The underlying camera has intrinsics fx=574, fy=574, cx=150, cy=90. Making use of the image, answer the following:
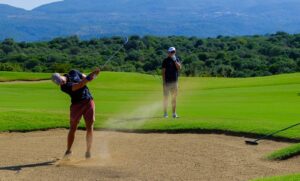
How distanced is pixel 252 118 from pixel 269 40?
96816 mm

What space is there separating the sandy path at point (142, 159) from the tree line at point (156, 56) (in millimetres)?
Result: 42490

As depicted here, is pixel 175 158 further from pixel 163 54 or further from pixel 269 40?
pixel 269 40

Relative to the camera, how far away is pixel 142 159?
46.1 feet

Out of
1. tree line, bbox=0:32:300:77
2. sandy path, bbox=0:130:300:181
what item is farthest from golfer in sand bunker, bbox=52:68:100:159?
tree line, bbox=0:32:300:77

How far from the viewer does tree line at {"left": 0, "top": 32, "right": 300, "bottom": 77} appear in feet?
239

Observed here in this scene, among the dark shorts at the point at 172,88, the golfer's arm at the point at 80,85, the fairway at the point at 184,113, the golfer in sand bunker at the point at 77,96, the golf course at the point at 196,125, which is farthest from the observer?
the dark shorts at the point at 172,88

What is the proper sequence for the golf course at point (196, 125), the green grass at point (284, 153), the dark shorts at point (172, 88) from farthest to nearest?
the dark shorts at point (172, 88), the golf course at point (196, 125), the green grass at point (284, 153)

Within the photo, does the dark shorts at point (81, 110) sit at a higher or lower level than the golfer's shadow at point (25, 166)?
higher

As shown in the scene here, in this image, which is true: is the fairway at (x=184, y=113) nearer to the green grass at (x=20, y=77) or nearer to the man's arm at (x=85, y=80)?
the man's arm at (x=85, y=80)

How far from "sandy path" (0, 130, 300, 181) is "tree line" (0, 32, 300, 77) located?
42.5 meters

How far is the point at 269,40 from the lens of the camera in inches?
4464

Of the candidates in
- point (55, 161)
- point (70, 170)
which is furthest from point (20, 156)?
point (70, 170)

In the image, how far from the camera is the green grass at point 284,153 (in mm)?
13797

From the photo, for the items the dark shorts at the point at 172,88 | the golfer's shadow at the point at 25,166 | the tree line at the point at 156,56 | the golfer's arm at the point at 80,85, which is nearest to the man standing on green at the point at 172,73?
the dark shorts at the point at 172,88
